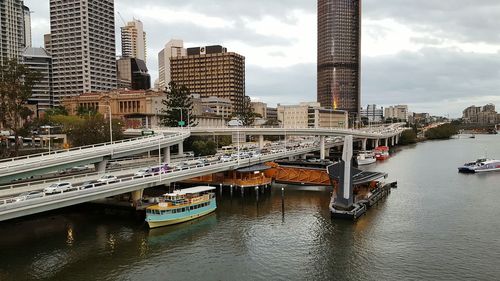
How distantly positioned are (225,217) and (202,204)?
3810 millimetres

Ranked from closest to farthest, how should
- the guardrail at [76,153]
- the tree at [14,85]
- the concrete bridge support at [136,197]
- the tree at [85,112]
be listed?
the guardrail at [76,153]
the concrete bridge support at [136,197]
the tree at [14,85]
the tree at [85,112]

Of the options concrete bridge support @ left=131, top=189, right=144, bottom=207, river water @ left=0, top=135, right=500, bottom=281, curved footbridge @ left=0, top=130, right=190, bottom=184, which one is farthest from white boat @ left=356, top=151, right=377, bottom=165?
concrete bridge support @ left=131, top=189, right=144, bottom=207

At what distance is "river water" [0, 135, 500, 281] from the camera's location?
38.0 meters

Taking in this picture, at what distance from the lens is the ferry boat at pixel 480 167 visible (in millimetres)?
99688

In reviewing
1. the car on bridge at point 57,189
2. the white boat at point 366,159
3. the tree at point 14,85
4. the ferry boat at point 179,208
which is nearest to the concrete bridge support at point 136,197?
the ferry boat at point 179,208

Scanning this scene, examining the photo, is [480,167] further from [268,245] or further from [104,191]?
[104,191]

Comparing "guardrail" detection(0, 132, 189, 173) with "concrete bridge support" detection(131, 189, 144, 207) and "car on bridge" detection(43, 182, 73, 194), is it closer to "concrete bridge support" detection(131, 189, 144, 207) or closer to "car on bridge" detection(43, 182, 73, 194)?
"car on bridge" detection(43, 182, 73, 194)

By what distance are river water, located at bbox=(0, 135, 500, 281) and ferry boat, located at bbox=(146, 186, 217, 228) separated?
3.61 feet

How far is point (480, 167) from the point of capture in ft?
330

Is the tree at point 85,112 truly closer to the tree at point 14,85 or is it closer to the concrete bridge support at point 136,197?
the tree at point 14,85

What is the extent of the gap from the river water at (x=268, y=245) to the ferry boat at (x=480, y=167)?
35839mm

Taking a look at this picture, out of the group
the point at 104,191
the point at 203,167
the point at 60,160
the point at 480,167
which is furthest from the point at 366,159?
the point at 104,191

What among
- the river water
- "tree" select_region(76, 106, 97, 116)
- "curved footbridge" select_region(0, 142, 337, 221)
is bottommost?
the river water

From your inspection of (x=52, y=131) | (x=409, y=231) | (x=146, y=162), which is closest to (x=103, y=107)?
(x=52, y=131)
